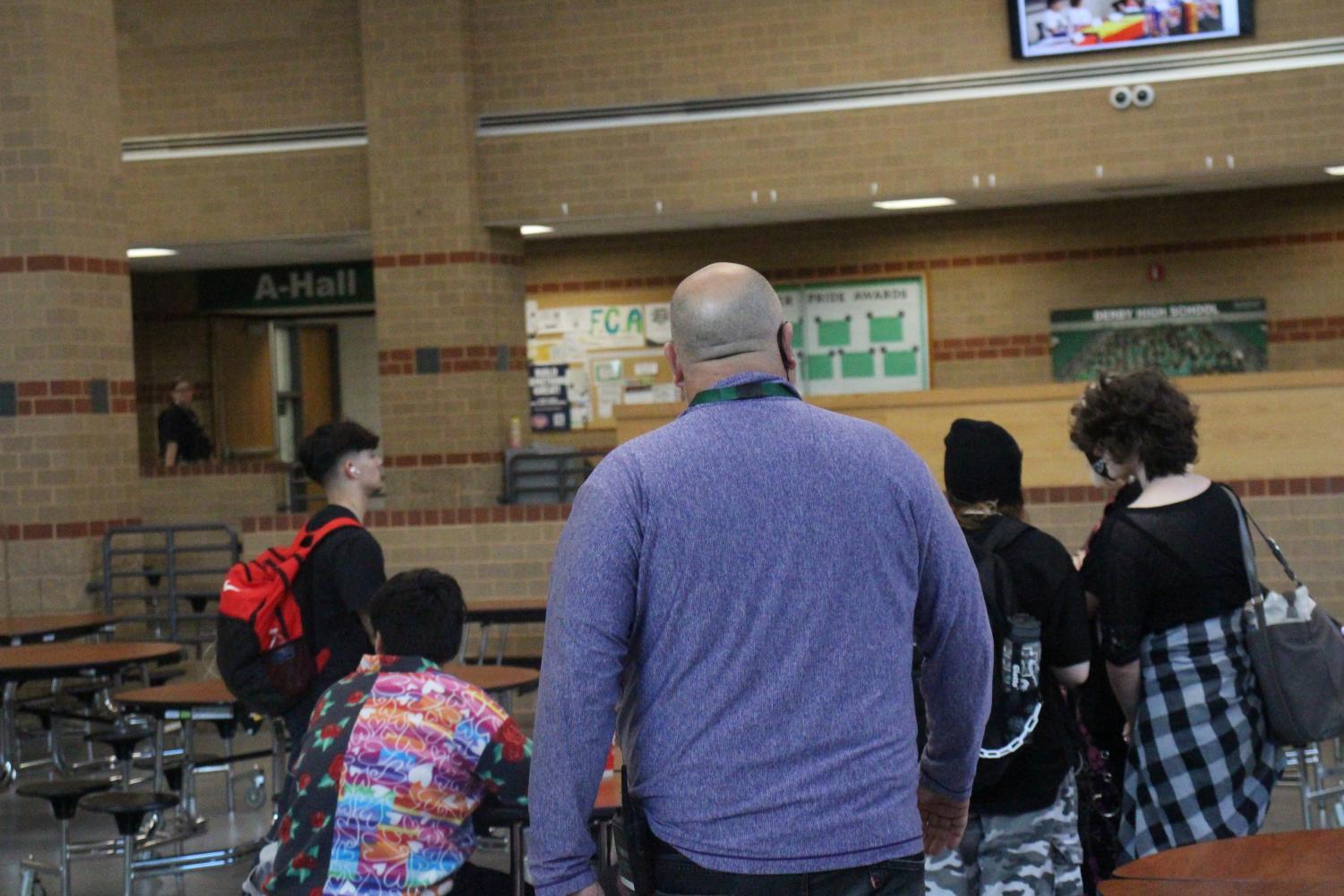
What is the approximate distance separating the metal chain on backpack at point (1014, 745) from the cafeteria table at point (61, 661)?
472cm

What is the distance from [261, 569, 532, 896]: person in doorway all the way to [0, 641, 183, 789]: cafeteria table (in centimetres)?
372

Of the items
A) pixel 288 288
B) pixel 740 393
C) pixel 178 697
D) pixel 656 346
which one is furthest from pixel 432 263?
pixel 740 393

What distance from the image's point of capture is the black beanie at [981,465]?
3.59 metres

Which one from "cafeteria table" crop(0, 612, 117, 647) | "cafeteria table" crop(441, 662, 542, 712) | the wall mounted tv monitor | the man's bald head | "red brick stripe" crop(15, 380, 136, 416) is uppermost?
the wall mounted tv monitor

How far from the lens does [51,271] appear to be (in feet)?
33.6

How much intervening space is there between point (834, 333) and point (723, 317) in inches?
493

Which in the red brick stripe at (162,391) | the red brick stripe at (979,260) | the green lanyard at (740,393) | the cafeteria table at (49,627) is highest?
the red brick stripe at (979,260)

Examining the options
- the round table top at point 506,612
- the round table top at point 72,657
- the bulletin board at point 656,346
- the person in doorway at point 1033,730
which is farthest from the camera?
the bulletin board at point 656,346

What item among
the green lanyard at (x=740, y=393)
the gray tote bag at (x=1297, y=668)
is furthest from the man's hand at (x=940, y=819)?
the gray tote bag at (x=1297, y=668)

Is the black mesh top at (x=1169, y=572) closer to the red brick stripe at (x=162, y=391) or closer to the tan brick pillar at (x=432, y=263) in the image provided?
the tan brick pillar at (x=432, y=263)

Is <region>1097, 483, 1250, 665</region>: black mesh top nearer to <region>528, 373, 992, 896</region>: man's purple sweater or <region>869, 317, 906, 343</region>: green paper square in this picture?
<region>528, 373, 992, 896</region>: man's purple sweater

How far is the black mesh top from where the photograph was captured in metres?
3.72

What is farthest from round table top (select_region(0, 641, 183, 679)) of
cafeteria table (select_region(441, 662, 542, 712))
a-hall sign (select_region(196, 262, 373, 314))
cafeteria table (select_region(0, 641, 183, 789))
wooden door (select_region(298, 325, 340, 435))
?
wooden door (select_region(298, 325, 340, 435))

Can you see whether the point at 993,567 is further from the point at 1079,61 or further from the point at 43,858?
the point at 1079,61
